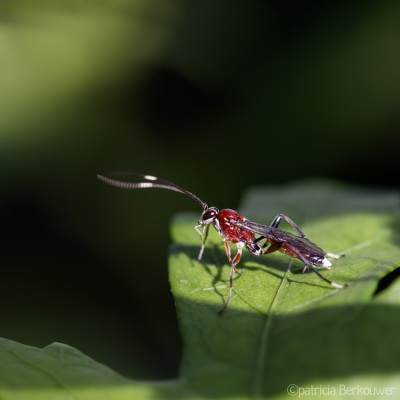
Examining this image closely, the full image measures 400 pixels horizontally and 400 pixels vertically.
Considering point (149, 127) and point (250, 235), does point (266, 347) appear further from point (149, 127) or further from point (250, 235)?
point (149, 127)

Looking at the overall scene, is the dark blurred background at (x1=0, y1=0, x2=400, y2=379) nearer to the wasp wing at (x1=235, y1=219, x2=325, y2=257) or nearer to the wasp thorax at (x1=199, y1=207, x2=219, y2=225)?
the wasp thorax at (x1=199, y1=207, x2=219, y2=225)

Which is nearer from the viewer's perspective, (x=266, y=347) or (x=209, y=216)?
(x=266, y=347)

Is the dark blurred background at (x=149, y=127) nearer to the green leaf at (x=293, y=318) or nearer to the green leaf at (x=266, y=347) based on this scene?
the green leaf at (x=293, y=318)

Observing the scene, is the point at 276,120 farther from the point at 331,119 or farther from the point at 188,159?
the point at 188,159

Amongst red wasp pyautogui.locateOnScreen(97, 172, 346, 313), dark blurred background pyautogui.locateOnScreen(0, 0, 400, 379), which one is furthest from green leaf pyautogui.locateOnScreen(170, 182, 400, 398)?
dark blurred background pyautogui.locateOnScreen(0, 0, 400, 379)

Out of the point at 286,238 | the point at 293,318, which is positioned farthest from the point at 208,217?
the point at 293,318

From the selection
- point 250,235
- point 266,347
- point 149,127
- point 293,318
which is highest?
point 149,127

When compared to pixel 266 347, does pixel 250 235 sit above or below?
above
